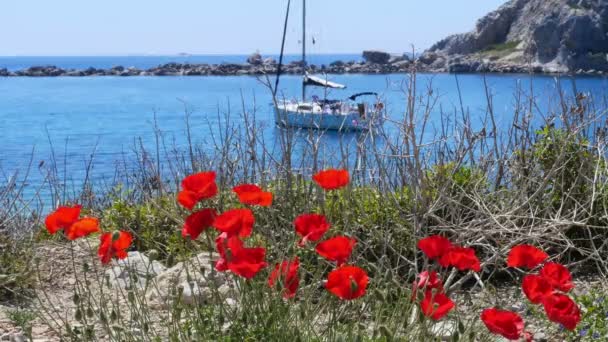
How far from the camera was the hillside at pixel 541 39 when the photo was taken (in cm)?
8688

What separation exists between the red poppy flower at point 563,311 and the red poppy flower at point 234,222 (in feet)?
2.92

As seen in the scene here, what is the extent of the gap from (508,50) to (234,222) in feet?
335

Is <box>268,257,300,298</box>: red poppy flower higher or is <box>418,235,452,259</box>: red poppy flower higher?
<box>418,235,452,259</box>: red poppy flower

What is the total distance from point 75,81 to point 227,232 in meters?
102

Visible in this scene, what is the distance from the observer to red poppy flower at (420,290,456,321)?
2400mm

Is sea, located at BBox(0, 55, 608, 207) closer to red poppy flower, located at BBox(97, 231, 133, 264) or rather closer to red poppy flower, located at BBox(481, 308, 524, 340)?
red poppy flower, located at BBox(97, 231, 133, 264)

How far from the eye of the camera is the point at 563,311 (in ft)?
7.28

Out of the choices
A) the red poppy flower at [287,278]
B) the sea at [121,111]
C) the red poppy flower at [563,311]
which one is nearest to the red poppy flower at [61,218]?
the red poppy flower at [287,278]

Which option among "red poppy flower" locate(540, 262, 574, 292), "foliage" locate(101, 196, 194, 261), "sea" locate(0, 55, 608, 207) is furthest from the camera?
"sea" locate(0, 55, 608, 207)

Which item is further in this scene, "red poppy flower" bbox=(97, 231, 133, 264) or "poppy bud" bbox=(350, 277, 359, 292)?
"red poppy flower" bbox=(97, 231, 133, 264)

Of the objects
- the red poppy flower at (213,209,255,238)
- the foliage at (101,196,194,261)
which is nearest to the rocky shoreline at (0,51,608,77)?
the foliage at (101,196,194,261)

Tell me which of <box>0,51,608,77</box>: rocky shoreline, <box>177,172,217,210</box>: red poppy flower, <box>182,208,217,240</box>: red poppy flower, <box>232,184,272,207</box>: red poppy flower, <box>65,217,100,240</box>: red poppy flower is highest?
<box>177,172,217,210</box>: red poppy flower

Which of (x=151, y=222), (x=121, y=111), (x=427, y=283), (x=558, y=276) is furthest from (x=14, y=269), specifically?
(x=121, y=111)

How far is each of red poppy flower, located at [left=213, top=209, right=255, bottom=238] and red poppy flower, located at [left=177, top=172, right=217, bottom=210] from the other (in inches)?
4.1
